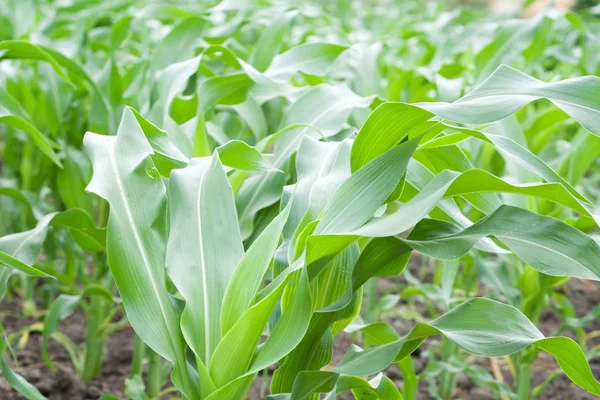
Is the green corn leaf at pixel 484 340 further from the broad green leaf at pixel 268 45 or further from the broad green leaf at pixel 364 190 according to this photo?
the broad green leaf at pixel 268 45

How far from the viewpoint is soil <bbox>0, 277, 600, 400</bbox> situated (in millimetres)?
1678

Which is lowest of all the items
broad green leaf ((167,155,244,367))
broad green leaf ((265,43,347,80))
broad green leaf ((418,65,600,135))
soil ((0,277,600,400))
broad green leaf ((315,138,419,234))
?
soil ((0,277,600,400))

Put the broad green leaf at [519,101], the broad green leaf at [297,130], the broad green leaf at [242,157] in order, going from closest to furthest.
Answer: the broad green leaf at [519,101] → the broad green leaf at [242,157] → the broad green leaf at [297,130]

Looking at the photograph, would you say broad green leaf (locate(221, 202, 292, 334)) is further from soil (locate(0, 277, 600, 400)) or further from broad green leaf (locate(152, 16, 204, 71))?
broad green leaf (locate(152, 16, 204, 71))

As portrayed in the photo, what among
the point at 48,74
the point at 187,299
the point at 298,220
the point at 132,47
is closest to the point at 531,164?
the point at 298,220

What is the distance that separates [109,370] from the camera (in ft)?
5.91

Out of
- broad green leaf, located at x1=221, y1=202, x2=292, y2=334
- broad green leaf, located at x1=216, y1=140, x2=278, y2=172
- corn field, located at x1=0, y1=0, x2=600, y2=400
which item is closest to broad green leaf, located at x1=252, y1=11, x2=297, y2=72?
corn field, located at x1=0, y1=0, x2=600, y2=400

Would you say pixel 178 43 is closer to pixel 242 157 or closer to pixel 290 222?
pixel 242 157

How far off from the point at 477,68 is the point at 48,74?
1.06 meters

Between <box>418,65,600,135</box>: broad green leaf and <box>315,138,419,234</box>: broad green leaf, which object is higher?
<box>418,65,600,135</box>: broad green leaf

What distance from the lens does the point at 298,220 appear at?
37.4 inches

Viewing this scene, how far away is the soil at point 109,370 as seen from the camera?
168cm

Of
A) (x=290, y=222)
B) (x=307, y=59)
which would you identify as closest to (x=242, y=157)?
(x=290, y=222)

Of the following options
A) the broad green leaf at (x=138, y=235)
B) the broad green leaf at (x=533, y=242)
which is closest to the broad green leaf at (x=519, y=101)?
the broad green leaf at (x=533, y=242)
